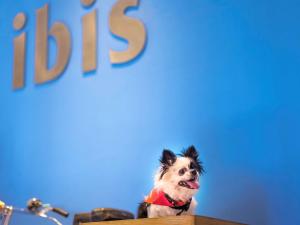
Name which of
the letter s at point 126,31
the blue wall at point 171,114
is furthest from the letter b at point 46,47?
the letter s at point 126,31

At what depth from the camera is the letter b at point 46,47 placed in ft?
10.1

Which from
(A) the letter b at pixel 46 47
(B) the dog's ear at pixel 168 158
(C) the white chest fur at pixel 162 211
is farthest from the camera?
(A) the letter b at pixel 46 47

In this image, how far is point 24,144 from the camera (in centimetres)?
313

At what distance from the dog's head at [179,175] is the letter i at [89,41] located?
1029 mm

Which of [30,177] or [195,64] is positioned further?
[30,177]

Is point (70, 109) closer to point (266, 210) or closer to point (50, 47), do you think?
point (50, 47)

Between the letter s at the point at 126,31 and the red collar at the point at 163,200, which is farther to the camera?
the letter s at the point at 126,31

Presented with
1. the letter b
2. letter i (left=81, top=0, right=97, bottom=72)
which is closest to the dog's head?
letter i (left=81, top=0, right=97, bottom=72)

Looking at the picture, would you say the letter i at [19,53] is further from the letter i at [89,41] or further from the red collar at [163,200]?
the red collar at [163,200]

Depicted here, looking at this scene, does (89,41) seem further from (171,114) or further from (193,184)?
(193,184)

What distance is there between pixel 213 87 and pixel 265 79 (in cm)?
26

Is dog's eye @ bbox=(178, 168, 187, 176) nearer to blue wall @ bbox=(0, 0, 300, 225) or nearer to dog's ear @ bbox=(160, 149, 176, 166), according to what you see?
dog's ear @ bbox=(160, 149, 176, 166)

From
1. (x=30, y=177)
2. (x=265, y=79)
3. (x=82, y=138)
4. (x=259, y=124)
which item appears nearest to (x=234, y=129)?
(x=259, y=124)

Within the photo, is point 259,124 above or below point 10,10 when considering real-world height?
below
